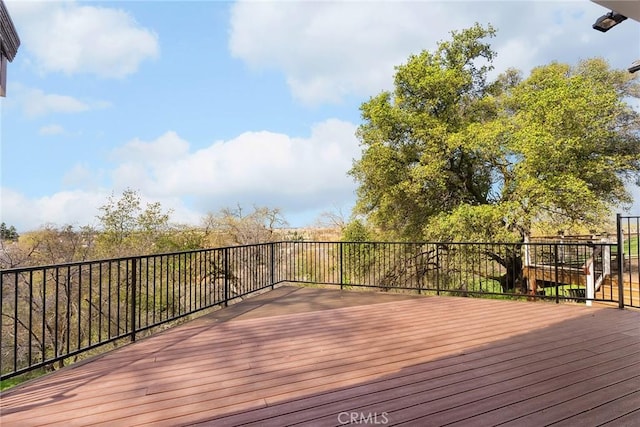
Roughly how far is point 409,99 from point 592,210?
5.22 metres

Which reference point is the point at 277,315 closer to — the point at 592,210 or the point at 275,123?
the point at 592,210

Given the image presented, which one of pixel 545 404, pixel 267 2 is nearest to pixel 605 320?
pixel 545 404

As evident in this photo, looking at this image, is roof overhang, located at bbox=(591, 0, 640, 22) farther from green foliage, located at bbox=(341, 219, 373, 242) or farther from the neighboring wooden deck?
green foliage, located at bbox=(341, 219, 373, 242)

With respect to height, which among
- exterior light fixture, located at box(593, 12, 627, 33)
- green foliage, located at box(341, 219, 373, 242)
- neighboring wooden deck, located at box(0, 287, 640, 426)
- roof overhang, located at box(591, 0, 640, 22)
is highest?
exterior light fixture, located at box(593, 12, 627, 33)

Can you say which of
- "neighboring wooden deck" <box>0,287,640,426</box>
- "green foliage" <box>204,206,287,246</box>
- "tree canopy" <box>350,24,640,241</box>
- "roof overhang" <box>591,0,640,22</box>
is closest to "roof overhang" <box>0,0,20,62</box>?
"neighboring wooden deck" <box>0,287,640,426</box>

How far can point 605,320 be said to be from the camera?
3.89 m

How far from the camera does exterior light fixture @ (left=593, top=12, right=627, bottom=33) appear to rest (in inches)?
123

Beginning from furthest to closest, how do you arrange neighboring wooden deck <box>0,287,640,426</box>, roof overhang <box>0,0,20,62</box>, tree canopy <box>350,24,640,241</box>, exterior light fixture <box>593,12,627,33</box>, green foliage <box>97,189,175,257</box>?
1. green foliage <box>97,189,175,257</box>
2. tree canopy <box>350,24,640,241</box>
3. exterior light fixture <box>593,12,627,33</box>
4. roof overhang <box>0,0,20,62</box>
5. neighboring wooden deck <box>0,287,640,426</box>

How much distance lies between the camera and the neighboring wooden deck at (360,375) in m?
1.93

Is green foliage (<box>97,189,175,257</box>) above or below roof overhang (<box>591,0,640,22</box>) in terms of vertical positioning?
below

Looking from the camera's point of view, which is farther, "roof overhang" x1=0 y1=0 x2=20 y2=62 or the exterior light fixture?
the exterior light fixture

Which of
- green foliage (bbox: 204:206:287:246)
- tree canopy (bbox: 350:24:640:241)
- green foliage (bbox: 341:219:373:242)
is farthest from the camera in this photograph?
green foliage (bbox: 204:206:287:246)

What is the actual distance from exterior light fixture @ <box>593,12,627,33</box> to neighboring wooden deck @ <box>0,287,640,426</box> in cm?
296

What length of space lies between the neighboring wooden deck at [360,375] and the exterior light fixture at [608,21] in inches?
116
